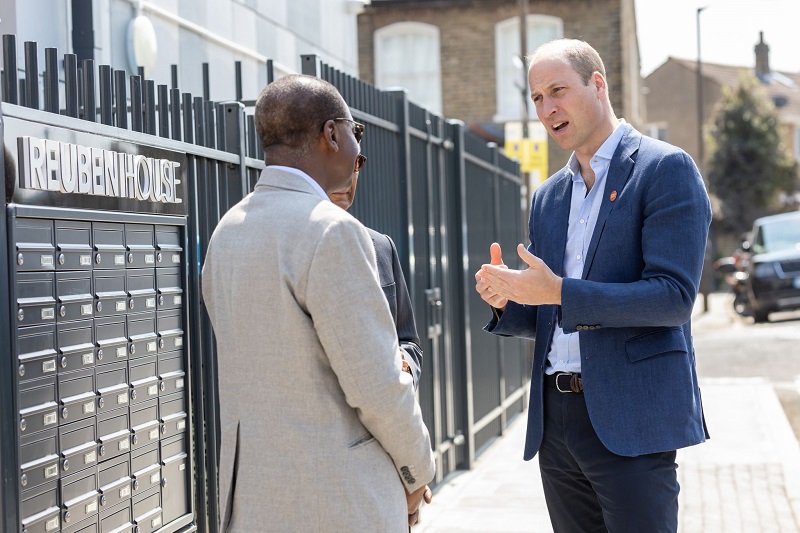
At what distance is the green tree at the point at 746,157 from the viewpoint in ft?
150

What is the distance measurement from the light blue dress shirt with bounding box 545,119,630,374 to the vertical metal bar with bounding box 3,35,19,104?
1703 mm

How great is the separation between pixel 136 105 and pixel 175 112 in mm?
288

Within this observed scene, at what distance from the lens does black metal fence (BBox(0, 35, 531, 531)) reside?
3254 mm

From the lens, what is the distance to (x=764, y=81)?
6381 cm

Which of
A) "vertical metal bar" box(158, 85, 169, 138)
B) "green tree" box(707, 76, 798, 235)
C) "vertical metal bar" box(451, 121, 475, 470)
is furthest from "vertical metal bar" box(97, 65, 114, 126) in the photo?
"green tree" box(707, 76, 798, 235)

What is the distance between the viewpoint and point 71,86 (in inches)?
128

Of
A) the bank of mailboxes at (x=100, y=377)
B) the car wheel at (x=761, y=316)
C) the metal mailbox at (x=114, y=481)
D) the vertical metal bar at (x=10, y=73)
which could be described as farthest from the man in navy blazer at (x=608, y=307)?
the car wheel at (x=761, y=316)

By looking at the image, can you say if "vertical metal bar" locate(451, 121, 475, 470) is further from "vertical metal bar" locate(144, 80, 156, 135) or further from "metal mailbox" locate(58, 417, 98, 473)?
"metal mailbox" locate(58, 417, 98, 473)

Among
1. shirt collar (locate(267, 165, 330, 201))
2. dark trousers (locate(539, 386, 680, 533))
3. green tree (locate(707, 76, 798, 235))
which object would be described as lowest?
dark trousers (locate(539, 386, 680, 533))

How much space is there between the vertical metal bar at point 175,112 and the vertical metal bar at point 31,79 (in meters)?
0.84

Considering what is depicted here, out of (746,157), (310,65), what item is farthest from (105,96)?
(746,157)

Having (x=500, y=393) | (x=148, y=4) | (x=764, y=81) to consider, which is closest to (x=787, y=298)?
(x=500, y=393)

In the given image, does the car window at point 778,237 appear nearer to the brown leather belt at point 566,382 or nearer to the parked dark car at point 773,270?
the parked dark car at point 773,270

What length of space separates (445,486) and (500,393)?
2356 millimetres
